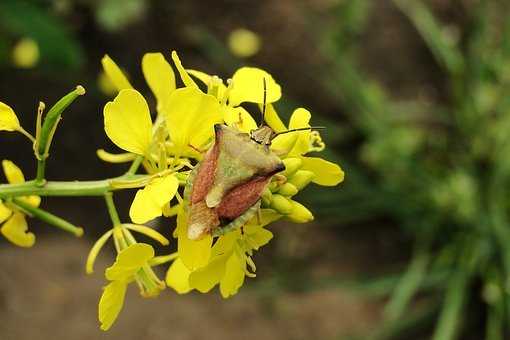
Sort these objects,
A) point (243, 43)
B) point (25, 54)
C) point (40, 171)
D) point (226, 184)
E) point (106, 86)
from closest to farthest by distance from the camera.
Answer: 1. point (226, 184)
2. point (40, 171)
3. point (25, 54)
4. point (106, 86)
5. point (243, 43)

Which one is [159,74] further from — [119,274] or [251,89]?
[119,274]

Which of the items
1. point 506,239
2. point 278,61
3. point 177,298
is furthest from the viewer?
point 278,61

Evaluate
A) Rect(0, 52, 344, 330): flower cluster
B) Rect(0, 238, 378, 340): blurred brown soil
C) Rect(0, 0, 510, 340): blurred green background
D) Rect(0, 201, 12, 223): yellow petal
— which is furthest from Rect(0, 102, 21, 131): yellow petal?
Rect(0, 238, 378, 340): blurred brown soil

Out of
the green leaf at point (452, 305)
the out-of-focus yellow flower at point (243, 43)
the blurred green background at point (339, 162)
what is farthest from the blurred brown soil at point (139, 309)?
the out-of-focus yellow flower at point (243, 43)

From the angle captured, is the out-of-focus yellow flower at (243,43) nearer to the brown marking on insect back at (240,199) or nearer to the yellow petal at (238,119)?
the yellow petal at (238,119)

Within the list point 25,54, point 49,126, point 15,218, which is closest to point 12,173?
point 15,218

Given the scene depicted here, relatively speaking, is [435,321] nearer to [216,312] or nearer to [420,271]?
[420,271]

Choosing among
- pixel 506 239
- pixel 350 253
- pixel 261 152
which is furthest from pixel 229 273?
pixel 350 253
